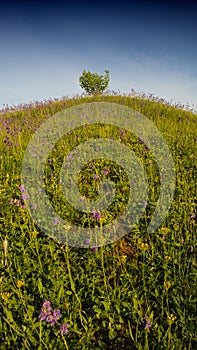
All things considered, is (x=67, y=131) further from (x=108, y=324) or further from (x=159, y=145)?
(x=108, y=324)

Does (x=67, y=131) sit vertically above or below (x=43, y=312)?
above

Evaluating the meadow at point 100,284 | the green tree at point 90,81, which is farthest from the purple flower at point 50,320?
the green tree at point 90,81

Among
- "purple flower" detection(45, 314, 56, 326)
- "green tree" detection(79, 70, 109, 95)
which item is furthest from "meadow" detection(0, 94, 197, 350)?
"green tree" detection(79, 70, 109, 95)

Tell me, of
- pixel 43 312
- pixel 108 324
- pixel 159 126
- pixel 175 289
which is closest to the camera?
pixel 43 312

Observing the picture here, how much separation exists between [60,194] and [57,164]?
103cm

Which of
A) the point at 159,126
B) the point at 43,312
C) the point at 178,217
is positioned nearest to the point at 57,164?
the point at 178,217

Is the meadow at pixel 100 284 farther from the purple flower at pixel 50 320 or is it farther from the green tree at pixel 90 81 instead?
the green tree at pixel 90 81

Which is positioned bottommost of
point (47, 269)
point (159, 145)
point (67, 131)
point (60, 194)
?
point (47, 269)

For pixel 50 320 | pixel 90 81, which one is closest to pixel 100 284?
pixel 50 320

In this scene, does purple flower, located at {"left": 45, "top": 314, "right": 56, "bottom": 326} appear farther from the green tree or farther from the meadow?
the green tree

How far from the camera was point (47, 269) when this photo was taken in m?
2.37

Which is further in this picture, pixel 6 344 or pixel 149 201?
pixel 149 201

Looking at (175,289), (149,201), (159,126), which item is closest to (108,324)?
(175,289)

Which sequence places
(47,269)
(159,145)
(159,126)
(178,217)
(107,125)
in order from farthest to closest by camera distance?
(159,126) < (107,125) < (159,145) < (178,217) < (47,269)
